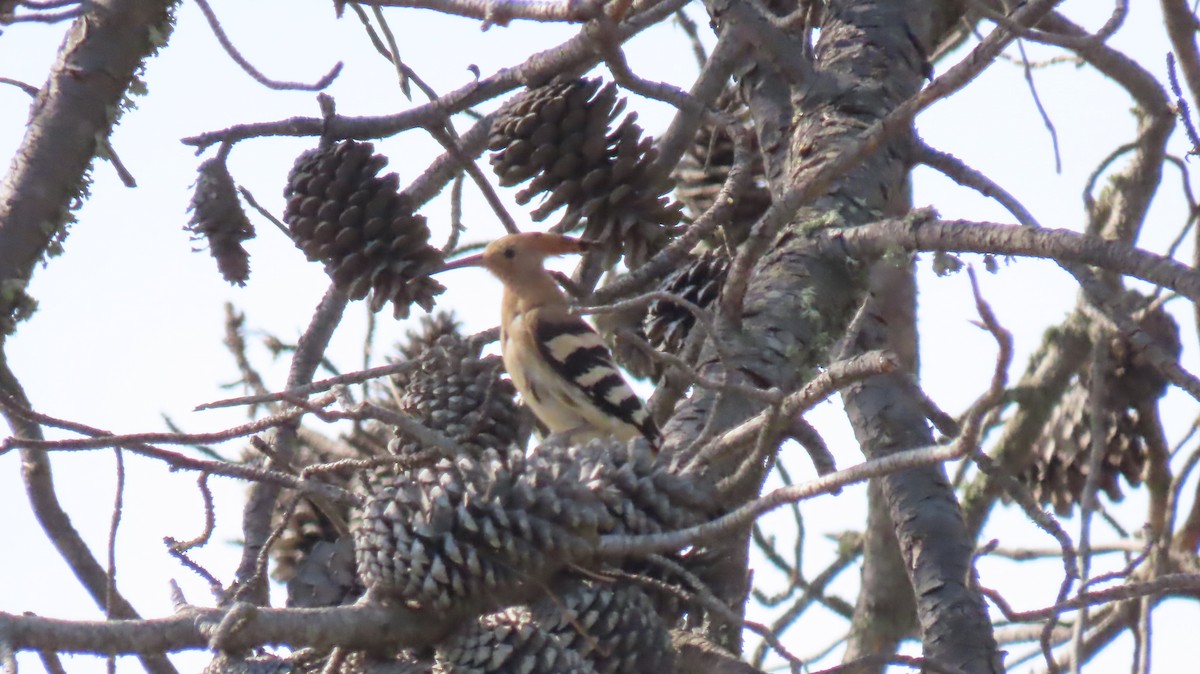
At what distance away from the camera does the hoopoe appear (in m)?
4.15

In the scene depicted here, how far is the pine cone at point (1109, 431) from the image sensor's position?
4469 millimetres

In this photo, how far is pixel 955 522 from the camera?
2916 millimetres

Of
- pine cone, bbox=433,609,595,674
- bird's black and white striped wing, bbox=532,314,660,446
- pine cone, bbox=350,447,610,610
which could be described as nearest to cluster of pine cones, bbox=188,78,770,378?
bird's black and white striped wing, bbox=532,314,660,446

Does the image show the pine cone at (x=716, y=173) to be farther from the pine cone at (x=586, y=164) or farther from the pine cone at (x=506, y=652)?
the pine cone at (x=506, y=652)

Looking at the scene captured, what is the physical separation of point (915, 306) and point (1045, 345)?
48cm

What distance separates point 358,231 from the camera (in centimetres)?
324

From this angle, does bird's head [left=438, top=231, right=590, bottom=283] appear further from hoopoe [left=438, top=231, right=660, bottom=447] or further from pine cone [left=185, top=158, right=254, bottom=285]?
pine cone [left=185, top=158, right=254, bottom=285]

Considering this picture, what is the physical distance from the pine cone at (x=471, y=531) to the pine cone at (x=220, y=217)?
1204 mm

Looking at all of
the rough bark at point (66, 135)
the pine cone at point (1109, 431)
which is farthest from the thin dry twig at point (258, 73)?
the pine cone at point (1109, 431)

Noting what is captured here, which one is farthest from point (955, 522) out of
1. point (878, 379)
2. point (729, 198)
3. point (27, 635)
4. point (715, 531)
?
point (27, 635)

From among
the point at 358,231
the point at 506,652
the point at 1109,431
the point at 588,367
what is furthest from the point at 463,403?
the point at 1109,431

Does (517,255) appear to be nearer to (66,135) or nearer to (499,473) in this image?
(66,135)

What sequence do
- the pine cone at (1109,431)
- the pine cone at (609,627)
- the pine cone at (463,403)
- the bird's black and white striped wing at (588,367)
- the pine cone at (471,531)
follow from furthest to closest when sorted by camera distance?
the pine cone at (1109,431)
the bird's black and white striped wing at (588,367)
the pine cone at (463,403)
the pine cone at (609,627)
the pine cone at (471,531)

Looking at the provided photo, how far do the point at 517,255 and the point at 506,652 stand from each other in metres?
2.95
